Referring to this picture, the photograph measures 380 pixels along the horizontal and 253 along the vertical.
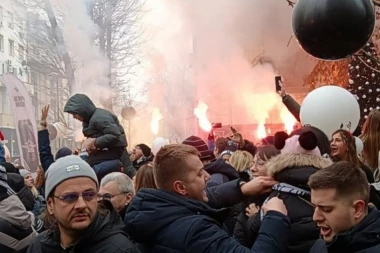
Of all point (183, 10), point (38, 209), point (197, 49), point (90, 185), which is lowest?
point (38, 209)

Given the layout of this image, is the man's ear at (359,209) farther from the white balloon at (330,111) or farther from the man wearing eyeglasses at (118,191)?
the white balloon at (330,111)

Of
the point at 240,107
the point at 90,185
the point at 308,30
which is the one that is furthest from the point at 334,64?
the point at 90,185

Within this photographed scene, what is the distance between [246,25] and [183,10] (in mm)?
2698

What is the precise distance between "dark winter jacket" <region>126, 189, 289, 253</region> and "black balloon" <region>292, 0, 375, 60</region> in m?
1.34

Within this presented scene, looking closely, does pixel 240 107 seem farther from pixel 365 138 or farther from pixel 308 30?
pixel 308 30

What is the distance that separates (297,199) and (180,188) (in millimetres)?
592

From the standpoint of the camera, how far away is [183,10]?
72.9ft

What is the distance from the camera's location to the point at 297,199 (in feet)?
9.17

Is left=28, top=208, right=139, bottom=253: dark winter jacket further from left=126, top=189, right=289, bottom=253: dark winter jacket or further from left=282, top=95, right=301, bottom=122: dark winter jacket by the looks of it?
left=282, top=95, right=301, bottom=122: dark winter jacket

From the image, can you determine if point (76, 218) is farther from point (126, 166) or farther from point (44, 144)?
point (126, 166)

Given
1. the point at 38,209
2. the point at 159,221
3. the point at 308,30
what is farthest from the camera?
the point at 38,209

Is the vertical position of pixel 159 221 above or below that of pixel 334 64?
below

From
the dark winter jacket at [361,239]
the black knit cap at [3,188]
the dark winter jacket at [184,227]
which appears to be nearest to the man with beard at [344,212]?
the dark winter jacket at [361,239]

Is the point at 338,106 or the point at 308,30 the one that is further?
the point at 338,106
